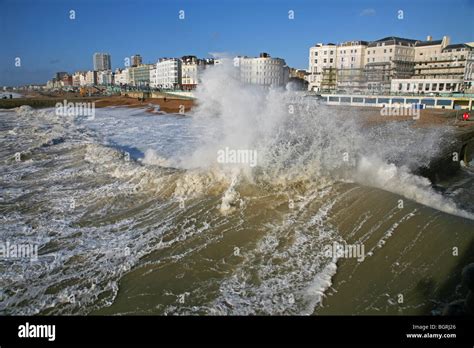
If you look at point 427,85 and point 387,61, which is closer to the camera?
point 427,85

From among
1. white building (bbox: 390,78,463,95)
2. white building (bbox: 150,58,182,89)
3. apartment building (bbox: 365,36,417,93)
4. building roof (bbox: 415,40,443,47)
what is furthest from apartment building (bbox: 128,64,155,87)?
white building (bbox: 390,78,463,95)

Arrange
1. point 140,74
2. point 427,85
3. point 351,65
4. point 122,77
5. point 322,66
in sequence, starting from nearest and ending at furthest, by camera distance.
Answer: point 427,85 → point 351,65 → point 322,66 → point 140,74 → point 122,77

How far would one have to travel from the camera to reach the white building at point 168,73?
12962 centimetres

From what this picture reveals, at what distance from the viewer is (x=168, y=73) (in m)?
Result: 134

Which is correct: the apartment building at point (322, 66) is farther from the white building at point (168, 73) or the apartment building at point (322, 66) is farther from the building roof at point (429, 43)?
the white building at point (168, 73)

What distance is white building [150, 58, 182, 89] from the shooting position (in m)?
130

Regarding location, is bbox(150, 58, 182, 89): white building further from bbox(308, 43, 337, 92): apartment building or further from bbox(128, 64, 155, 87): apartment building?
bbox(308, 43, 337, 92): apartment building

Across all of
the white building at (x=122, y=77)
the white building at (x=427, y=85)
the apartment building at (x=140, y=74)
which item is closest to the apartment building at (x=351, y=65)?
the white building at (x=427, y=85)

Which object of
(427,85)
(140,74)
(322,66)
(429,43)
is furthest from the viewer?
(140,74)

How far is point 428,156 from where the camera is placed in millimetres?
16562

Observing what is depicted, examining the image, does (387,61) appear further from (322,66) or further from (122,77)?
A: (122,77)

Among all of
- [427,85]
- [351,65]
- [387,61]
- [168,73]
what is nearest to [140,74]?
[168,73]

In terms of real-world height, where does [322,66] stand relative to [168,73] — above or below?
below

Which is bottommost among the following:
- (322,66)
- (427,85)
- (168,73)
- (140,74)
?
(427,85)
